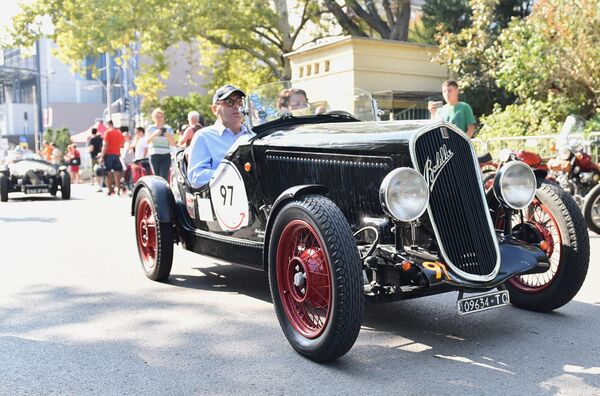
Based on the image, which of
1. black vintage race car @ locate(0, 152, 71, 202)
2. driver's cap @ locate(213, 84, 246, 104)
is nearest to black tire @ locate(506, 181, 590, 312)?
driver's cap @ locate(213, 84, 246, 104)

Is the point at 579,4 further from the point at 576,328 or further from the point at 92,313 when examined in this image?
the point at 92,313

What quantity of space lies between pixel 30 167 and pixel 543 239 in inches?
535

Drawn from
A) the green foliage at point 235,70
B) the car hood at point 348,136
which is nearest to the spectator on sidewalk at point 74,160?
the green foliage at point 235,70

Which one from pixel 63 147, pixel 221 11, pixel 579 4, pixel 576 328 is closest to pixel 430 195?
pixel 576 328

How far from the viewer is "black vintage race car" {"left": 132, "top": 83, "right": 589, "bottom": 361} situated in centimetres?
347

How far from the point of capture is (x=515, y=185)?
4086 millimetres

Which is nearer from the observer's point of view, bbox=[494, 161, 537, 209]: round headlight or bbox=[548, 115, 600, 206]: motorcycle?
bbox=[494, 161, 537, 209]: round headlight

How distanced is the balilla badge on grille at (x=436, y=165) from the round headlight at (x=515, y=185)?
0.47 m

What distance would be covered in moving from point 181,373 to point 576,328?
2363 mm

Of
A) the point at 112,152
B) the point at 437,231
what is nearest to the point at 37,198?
the point at 112,152

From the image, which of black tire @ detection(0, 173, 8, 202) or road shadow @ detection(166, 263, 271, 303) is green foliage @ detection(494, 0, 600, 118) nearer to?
road shadow @ detection(166, 263, 271, 303)

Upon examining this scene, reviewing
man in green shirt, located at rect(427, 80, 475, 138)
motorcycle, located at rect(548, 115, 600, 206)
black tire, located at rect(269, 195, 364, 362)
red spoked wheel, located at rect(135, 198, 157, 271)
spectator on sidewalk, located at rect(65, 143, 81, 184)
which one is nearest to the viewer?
black tire, located at rect(269, 195, 364, 362)

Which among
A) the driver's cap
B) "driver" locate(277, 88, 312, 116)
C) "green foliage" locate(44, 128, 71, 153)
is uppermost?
"green foliage" locate(44, 128, 71, 153)

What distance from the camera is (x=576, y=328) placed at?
4.04 meters
